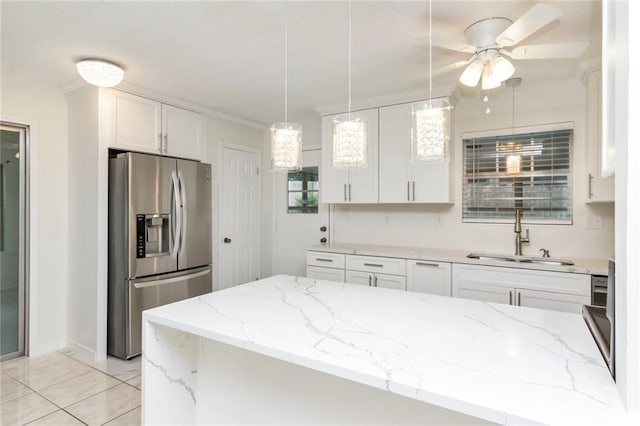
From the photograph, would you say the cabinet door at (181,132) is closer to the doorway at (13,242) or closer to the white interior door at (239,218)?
the white interior door at (239,218)

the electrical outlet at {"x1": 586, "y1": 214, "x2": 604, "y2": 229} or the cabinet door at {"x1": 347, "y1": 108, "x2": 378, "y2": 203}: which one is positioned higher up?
the cabinet door at {"x1": 347, "y1": 108, "x2": 378, "y2": 203}

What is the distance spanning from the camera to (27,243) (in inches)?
117

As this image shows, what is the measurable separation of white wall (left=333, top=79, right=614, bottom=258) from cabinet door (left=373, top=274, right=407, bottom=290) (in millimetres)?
666

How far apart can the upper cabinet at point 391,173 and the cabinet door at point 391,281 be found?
759 millimetres

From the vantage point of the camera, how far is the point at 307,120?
433 cm

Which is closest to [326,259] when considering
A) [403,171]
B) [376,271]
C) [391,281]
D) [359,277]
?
[359,277]

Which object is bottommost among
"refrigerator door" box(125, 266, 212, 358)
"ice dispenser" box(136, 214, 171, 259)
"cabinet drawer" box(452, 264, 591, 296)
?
"refrigerator door" box(125, 266, 212, 358)

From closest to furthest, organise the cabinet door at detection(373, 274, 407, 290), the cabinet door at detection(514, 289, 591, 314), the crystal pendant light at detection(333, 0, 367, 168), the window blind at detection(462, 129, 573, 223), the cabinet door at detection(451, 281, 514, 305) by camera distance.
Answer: the crystal pendant light at detection(333, 0, 367, 168) → the cabinet door at detection(514, 289, 591, 314) → the cabinet door at detection(451, 281, 514, 305) → the window blind at detection(462, 129, 573, 223) → the cabinet door at detection(373, 274, 407, 290)

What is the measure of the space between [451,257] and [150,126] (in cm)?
302

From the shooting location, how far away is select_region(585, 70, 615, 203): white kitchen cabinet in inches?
97.9

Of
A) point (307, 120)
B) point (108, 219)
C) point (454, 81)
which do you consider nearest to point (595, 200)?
point (454, 81)

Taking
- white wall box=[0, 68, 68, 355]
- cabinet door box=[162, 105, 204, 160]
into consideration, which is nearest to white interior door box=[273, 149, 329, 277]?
cabinet door box=[162, 105, 204, 160]

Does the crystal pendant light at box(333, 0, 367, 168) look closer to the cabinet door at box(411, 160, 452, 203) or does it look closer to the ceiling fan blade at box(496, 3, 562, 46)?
the ceiling fan blade at box(496, 3, 562, 46)

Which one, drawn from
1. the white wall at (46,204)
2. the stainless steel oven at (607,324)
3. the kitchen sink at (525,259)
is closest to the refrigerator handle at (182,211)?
the white wall at (46,204)
